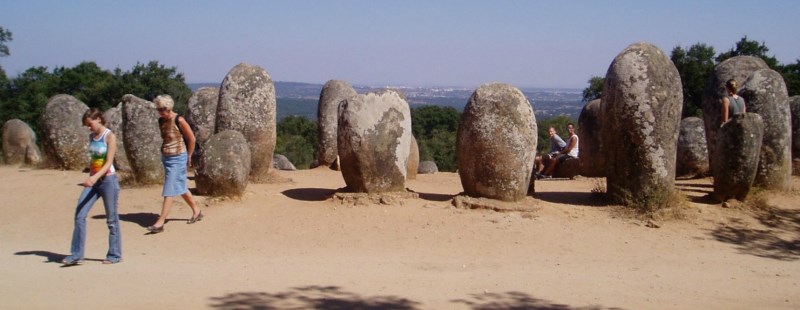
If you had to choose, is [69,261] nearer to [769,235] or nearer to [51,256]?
[51,256]

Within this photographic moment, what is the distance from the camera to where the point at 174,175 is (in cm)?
834

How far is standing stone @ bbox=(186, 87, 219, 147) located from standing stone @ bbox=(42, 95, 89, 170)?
2262mm

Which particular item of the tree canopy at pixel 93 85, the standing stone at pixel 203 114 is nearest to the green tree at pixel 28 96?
the tree canopy at pixel 93 85

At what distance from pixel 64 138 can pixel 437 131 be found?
22.2 meters

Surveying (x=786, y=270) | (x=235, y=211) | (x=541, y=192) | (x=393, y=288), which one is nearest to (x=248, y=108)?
(x=235, y=211)

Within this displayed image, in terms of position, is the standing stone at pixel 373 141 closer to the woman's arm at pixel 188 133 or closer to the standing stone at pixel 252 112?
the woman's arm at pixel 188 133

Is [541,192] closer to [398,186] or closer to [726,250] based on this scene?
[398,186]

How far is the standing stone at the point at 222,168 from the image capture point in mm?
9922

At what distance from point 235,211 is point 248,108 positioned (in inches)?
119

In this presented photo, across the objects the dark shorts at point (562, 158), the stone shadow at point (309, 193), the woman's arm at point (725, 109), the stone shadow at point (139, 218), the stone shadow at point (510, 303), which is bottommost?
the stone shadow at point (139, 218)

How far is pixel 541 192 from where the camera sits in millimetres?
11305

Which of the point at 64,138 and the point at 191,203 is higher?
the point at 64,138

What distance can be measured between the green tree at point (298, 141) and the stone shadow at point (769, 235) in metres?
16.0

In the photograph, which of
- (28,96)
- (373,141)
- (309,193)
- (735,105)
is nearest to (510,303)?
(373,141)
